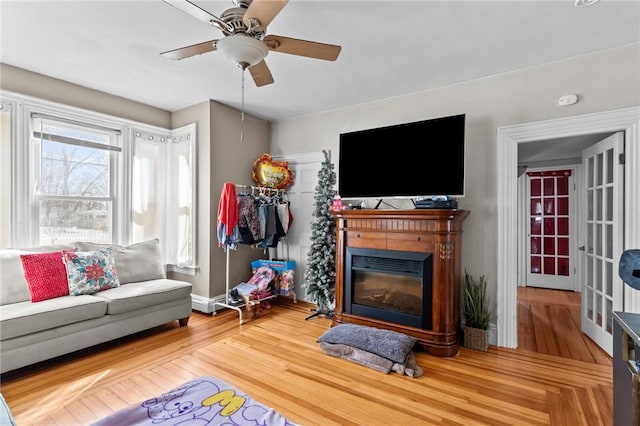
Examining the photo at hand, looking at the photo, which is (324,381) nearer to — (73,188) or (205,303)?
(205,303)

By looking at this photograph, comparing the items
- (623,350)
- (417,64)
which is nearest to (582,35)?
(417,64)

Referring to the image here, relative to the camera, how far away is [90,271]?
3109mm

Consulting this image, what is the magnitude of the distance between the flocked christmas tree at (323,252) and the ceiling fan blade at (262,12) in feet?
7.48

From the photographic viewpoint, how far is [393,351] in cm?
266

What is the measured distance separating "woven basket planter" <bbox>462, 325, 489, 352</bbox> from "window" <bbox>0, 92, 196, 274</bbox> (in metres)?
3.32

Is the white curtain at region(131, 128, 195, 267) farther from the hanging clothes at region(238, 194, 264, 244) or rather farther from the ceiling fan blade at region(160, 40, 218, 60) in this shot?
the ceiling fan blade at region(160, 40, 218, 60)

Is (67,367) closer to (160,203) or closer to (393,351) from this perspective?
(160,203)

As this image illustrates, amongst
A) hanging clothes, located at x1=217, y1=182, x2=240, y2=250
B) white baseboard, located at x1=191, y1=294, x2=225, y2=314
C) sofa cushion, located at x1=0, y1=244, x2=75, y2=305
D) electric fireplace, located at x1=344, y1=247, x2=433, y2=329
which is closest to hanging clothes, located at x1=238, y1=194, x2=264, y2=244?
hanging clothes, located at x1=217, y1=182, x2=240, y2=250

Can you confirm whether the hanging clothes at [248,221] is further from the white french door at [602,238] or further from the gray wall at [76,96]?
the white french door at [602,238]

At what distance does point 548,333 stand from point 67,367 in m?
4.63

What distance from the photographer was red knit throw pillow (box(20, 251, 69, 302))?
2.78m

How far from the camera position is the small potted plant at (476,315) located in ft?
9.83

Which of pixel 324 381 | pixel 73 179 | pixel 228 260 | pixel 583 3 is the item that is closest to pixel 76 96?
pixel 73 179

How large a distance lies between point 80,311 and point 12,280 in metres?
0.70
